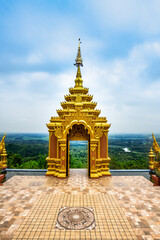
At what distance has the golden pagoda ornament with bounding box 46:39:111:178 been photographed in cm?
1196

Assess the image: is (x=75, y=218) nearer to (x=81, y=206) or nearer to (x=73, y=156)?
(x=81, y=206)

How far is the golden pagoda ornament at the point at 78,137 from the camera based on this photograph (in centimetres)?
1196

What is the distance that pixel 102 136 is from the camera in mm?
12977

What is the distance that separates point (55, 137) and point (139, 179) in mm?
7547

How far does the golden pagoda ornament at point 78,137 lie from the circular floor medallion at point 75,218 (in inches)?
186

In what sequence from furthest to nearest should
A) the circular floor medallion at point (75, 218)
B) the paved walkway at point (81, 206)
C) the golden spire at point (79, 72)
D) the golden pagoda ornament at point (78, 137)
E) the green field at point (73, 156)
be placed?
the green field at point (73, 156) → the golden spire at point (79, 72) → the golden pagoda ornament at point (78, 137) → the circular floor medallion at point (75, 218) → the paved walkway at point (81, 206)

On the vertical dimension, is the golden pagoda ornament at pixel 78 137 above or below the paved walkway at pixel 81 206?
above

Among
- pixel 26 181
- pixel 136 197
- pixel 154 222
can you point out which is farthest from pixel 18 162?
pixel 154 222

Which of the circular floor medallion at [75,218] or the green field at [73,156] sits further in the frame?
the green field at [73,156]

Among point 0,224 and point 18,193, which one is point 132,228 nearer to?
point 0,224

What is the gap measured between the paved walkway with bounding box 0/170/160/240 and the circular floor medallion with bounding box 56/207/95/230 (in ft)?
0.53

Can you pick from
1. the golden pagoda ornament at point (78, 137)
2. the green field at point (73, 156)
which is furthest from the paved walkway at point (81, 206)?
the green field at point (73, 156)

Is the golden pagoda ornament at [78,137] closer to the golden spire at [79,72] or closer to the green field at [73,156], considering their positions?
the golden spire at [79,72]

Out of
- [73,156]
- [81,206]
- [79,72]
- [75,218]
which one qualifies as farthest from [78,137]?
[73,156]
